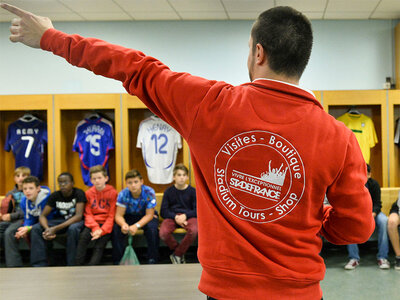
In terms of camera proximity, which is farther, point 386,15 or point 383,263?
point 386,15

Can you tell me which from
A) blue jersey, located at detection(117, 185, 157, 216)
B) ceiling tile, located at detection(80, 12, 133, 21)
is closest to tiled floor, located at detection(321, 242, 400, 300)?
→ blue jersey, located at detection(117, 185, 157, 216)

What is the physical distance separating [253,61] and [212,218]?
0.36 meters

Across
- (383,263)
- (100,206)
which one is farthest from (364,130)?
(100,206)

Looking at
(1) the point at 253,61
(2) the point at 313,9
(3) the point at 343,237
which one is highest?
(2) the point at 313,9

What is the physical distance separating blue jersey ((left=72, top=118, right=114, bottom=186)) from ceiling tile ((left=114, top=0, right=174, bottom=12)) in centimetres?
148

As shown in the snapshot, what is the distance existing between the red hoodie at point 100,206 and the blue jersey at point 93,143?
79cm

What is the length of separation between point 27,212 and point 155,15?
9.73 feet

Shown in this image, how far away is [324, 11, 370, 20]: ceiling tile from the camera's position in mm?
5543

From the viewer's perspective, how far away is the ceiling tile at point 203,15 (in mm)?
5586

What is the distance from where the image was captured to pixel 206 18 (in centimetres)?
582

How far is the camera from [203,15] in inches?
223

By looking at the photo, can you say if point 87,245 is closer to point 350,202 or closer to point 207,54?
point 207,54

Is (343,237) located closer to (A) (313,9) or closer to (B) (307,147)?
(B) (307,147)

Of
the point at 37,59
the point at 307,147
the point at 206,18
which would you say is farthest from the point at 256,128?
the point at 37,59
